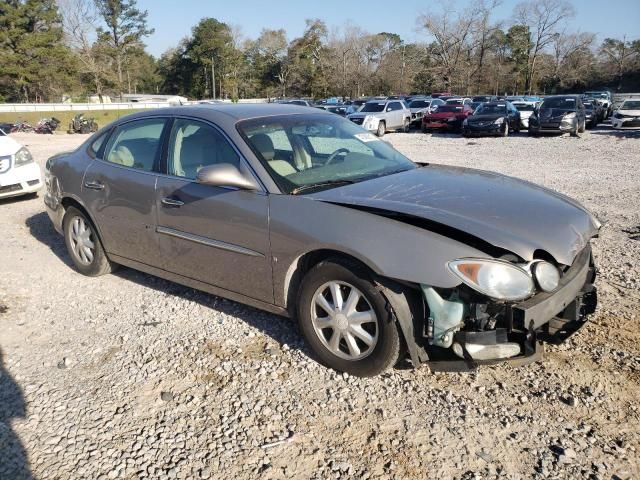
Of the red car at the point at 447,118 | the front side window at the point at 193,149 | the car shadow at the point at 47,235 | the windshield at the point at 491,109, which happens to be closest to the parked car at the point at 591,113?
the windshield at the point at 491,109

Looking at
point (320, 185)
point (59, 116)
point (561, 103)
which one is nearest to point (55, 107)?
point (59, 116)

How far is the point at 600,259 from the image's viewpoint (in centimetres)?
505

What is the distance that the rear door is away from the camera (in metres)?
4.16

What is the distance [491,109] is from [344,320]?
20.9 m

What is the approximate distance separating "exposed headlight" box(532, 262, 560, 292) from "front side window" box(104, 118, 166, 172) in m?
2.82

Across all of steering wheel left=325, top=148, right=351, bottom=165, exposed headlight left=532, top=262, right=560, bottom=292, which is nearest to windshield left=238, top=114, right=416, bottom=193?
steering wheel left=325, top=148, right=351, bottom=165

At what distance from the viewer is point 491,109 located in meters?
21.9

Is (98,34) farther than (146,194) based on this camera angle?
Yes

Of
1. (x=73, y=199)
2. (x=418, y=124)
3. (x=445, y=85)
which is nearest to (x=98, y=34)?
(x=445, y=85)

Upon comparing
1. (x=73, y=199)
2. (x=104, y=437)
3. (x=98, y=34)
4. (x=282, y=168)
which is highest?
(x=98, y=34)

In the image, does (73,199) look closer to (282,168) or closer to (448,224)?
(282,168)

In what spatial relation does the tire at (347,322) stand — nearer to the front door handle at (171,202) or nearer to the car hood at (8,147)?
the front door handle at (171,202)

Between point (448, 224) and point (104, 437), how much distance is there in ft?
6.89

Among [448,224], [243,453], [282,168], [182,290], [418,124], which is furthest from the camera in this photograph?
[418,124]
